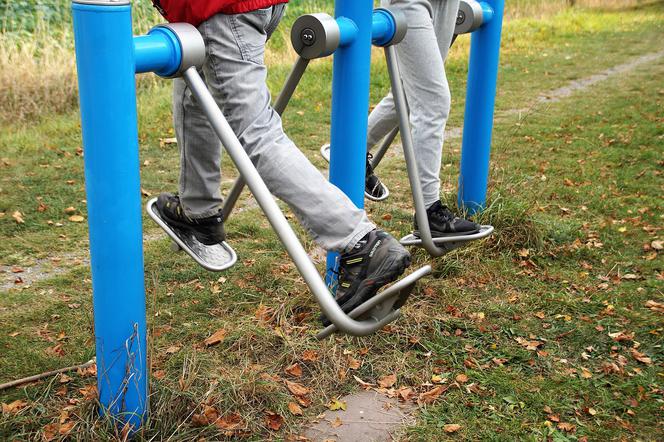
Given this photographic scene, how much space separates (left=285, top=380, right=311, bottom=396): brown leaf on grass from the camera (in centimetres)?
257

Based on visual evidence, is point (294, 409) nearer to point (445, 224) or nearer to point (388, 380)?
point (388, 380)

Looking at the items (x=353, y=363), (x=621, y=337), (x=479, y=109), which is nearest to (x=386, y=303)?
(x=353, y=363)

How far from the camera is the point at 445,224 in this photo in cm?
334

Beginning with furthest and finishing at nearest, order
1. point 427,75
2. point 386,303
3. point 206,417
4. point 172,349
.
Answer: point 427,75 → point 172,349 → point 206,417 → point 386,303

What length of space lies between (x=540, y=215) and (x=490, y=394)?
1.80 m

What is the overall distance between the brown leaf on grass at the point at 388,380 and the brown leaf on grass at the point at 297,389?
0.26 m

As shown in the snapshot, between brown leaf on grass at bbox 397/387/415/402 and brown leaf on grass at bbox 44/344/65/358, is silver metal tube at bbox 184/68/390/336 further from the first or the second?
brown leaf on grass at bbox 44/344/65/358

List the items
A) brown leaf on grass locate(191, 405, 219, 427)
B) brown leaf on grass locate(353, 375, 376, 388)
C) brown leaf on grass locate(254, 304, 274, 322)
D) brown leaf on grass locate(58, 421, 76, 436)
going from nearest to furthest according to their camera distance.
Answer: brown leaf on grass locate(58, 421, 76, 436)
brown leaf on grass locate(191, 405, 219, 427)
brown leaf on grass locate(353, 375, 376, 388)
brown leaf on grass locate(254, 304, 274, 322)

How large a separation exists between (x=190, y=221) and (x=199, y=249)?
0.36ft

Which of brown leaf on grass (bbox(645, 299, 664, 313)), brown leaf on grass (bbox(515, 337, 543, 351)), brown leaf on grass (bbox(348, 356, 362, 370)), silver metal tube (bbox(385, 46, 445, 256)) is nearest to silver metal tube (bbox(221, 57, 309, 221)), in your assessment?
silver metal tube (bbox(385, 46, 445, 256))

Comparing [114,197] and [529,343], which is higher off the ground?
[114,197]

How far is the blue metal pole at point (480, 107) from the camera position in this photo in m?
3.79

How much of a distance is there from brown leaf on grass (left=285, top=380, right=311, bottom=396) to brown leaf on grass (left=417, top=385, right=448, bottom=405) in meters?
0.37

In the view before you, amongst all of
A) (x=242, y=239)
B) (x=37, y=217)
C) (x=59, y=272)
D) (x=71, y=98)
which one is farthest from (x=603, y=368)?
(x=71, y=98)
